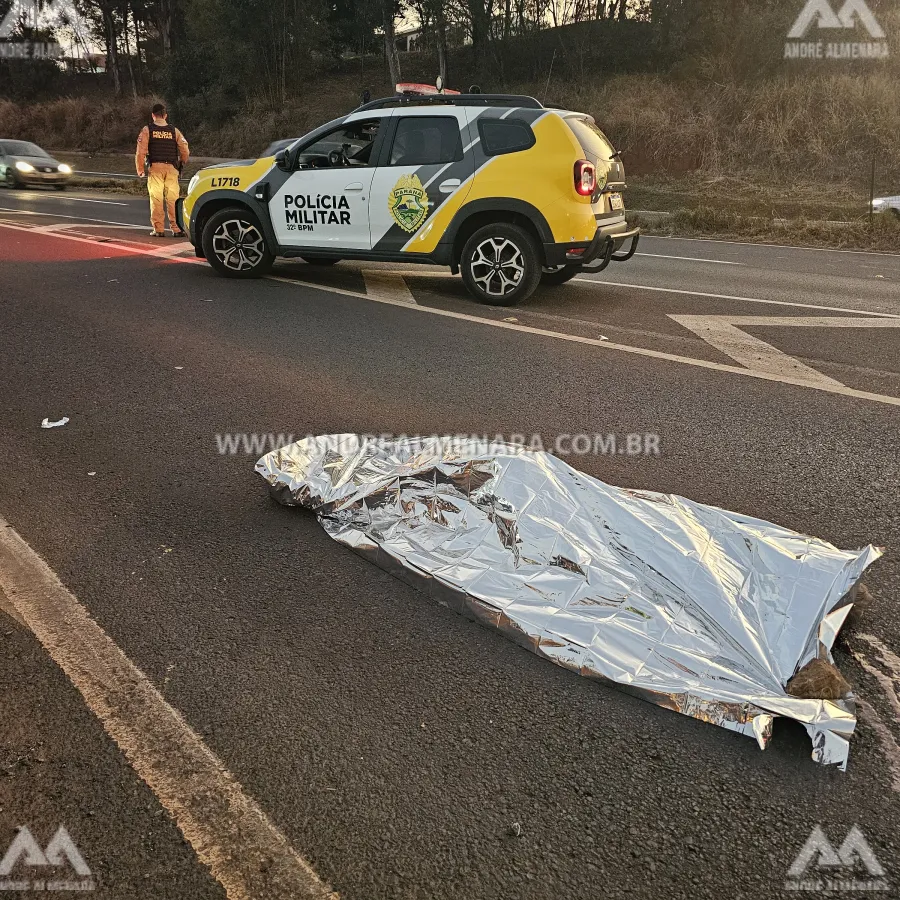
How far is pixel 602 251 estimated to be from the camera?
7.48 meters

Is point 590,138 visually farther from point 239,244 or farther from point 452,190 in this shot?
point 239,244

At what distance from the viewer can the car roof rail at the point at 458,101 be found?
7484 millimetres

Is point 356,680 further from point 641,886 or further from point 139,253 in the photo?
point 139,253

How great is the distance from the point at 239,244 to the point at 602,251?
3.98 m

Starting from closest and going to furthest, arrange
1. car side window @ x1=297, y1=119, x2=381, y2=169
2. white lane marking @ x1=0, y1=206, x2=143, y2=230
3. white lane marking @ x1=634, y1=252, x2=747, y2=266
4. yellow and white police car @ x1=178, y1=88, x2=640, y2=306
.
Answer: yellow and white police car @ x1=178, y1=88, x2=640, y2=306 < car side window @ x1=297, y1=119, x2=381, y2=169 < white lane marking @ x1=634, y1=252, x2=747, y2=266 < white lane marking @ x1=0, y1=206, x2=143, y2=230

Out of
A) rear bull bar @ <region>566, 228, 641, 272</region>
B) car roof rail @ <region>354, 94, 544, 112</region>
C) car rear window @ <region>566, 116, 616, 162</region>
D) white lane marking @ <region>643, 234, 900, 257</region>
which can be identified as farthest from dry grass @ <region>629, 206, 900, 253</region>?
car roof rail @ <region>354, 94, 544, 112</region>

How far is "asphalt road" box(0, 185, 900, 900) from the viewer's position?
184 cm

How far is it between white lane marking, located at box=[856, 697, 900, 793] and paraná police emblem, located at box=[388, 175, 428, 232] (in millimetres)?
6366

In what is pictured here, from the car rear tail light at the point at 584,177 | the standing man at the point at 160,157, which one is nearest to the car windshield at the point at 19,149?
the standing man at the point at 160,157

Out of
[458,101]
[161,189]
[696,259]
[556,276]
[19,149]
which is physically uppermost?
[19,149]

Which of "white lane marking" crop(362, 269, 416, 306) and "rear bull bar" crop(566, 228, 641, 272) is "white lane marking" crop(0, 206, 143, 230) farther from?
"rear bull bar" crop(566, 228, 641, 272)

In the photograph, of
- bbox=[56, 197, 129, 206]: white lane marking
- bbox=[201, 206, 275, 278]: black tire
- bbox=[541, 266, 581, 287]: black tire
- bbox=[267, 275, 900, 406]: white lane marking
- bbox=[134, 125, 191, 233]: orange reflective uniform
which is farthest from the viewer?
bbox=[56, 197, 129, 206]: white lane marking

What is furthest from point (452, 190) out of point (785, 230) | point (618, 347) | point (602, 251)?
point (785, 230)

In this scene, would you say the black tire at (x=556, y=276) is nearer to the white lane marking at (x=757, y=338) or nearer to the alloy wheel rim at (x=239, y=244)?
the white lane marking at (x=757, y=338)
